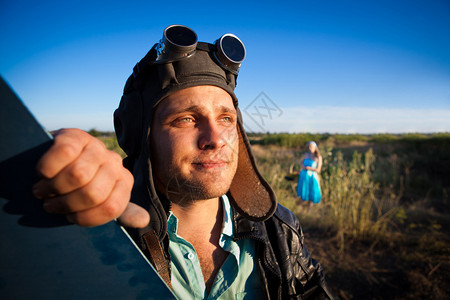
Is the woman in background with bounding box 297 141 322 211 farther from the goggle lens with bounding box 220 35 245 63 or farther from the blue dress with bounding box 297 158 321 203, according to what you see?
the goggle lens with bounding box 220 35 245 63

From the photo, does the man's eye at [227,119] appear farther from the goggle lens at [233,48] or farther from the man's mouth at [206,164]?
the goggle lens at [233,48]

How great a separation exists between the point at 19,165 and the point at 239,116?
1.50 metres

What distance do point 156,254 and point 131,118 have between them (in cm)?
98

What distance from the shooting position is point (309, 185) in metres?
6.48

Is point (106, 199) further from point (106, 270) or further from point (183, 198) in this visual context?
point (183, 198)

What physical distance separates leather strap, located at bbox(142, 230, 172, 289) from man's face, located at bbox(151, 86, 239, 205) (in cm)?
32

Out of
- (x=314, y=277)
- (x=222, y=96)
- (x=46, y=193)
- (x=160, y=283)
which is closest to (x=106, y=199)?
(x=46, y=193)

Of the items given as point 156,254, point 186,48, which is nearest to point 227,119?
point 186,48

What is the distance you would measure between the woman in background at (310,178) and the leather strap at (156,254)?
590 cm

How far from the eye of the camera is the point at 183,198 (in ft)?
4.78

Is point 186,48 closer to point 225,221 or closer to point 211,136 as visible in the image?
point 211,136

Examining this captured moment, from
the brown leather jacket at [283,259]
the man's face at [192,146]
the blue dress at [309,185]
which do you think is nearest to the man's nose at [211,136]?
the man's face at [192,146]

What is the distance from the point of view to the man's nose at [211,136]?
4.50 ft

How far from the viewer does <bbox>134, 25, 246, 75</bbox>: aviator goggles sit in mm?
1502
